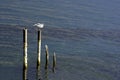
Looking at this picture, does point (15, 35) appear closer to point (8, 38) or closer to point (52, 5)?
point (8, 38)

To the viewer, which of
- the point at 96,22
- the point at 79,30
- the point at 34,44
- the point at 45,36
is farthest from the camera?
the point at 96,22

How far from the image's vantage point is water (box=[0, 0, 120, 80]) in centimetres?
6328

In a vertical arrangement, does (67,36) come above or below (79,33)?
below

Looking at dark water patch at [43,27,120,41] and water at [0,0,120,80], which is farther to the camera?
dark water patch at [43,27,120,41]

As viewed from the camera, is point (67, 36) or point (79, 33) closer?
point (67, 36)

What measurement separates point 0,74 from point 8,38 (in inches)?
625

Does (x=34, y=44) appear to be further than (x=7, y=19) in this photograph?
No

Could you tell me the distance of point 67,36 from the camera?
80.4 m

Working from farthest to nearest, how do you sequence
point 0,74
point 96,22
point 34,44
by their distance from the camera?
1. point 96,22
2. point 34,44
3. point 0,74

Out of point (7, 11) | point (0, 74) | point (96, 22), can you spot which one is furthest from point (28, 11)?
point (0, 74)

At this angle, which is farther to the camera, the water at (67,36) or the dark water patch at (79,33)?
the dark water patch at (79,33)

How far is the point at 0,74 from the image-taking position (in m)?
59.4

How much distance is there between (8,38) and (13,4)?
2708 centimetres

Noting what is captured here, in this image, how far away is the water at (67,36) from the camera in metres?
63.3
